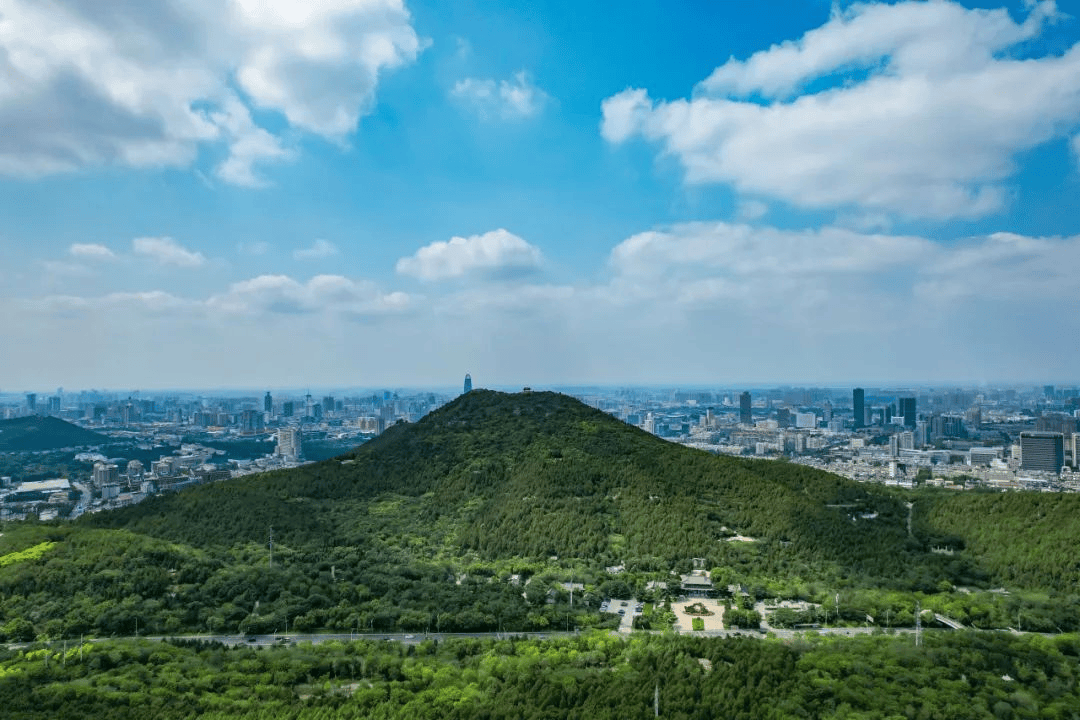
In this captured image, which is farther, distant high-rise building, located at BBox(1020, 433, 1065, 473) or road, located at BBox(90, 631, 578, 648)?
distant high-rise building, located at BBox(1020, 433, 1065, 473)

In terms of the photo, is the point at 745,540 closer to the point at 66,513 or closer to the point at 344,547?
the point at 344,547

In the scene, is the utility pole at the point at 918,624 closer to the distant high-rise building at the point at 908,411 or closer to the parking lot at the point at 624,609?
the parking lot at the point at 624,609

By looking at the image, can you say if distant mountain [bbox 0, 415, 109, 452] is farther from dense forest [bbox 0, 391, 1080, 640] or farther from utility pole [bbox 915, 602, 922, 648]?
utility pole [bbox 915, 602, 922, 648]

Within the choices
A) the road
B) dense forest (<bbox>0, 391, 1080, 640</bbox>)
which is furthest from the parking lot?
the road

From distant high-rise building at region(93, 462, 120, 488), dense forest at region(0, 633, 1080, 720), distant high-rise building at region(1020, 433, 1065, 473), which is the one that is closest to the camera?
dense forest at region(0, 633, 1080, 720)

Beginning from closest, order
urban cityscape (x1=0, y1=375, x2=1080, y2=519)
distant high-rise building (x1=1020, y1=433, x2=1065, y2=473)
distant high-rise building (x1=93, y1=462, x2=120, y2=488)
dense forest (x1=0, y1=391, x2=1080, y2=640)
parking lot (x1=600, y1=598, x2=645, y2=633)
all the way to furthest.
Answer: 1. parking lot (x1=600, y1=598, x2=645, y2=633)
2. dense forest (x1=0, y1=391, x2=1080, y2=640)
3. urban cityscape (x1=0, y1=375, x2=1080, y2=519)
4. distant high-rise building (x1=93, y1=462, x2=120, y2=488)
5. distant high-rise building (x1=1020, y1=433, x2=1065, y2=473)

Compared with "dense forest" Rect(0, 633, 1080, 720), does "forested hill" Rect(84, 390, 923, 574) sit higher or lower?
higher

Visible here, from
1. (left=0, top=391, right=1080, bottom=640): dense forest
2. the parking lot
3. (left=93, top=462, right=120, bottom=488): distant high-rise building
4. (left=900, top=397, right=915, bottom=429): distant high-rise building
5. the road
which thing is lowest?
(left=93, top=462, right=120, bottom=488): distant high-rise building
